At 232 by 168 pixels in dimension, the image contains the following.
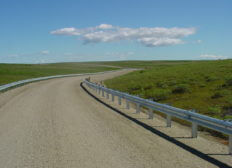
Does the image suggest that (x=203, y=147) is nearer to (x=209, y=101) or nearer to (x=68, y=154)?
(x=68, y=154)

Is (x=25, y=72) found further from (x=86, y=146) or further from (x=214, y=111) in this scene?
(x=86, y=146)

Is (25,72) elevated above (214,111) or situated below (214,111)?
below

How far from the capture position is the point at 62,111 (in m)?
13.8

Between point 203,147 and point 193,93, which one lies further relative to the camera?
point 193,93

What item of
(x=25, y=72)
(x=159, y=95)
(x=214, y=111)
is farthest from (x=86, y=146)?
(x=25, y=72)

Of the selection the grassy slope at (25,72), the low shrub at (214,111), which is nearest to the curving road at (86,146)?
the low shrub at (214,111)

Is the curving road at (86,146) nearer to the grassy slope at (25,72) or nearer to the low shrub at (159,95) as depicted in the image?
the low shrub at (159,95)

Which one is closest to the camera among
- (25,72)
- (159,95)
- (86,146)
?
(86,146)

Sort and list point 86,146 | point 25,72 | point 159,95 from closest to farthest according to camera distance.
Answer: point 86,146, point 159,95, point 25,72

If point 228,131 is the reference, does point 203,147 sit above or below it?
below

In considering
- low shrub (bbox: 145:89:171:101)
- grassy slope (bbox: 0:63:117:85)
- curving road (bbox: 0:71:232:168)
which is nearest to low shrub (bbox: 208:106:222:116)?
curving road (bbox: 0:71:232:168)

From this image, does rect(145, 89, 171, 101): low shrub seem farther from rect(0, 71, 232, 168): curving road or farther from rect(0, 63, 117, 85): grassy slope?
rect(0, 63, 117, 85): grassy slope

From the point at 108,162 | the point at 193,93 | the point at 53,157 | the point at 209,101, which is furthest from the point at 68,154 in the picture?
the point at 193,93

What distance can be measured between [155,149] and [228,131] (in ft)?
5.64
